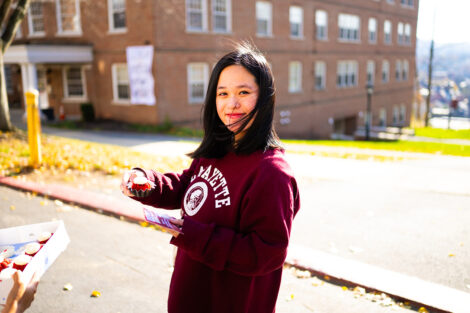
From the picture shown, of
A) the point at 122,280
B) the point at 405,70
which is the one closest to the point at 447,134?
the point at 405,70

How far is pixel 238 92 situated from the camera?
1.97 meters

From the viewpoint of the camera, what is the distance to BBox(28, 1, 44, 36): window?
21.7m

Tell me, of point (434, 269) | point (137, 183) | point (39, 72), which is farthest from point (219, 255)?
point (39, 72)

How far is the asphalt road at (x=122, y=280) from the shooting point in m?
3.53

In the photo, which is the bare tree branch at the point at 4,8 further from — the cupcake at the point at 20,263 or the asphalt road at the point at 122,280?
the cupcake at the point at 20,263

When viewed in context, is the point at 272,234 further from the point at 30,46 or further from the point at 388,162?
the point at 30,46

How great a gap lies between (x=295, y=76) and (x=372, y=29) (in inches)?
451

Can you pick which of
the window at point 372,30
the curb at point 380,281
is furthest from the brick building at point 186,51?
the curb at point 380,281

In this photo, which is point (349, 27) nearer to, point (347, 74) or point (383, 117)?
point (347, 74)

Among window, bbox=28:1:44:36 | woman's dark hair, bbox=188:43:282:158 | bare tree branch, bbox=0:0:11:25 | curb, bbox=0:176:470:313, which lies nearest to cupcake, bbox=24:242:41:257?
woman's dark hair, bbox=188:43:282:158

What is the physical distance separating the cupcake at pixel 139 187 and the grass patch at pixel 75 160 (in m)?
6.09

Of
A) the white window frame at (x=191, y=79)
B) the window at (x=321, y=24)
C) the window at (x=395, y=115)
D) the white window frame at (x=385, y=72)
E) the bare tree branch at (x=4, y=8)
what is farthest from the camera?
the window at (x=395, y=115)

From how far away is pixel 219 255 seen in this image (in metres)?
1.79

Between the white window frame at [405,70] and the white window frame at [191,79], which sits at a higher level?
the white window frame at [405,70]
